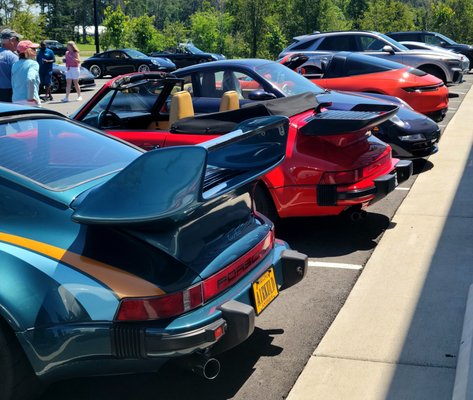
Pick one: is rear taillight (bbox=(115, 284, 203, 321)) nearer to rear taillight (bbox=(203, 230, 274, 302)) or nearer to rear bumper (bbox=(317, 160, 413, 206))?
rear taillight (bbox=(203, 230, 274, 302))

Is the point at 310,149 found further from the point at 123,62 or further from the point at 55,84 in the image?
the point at 123,62

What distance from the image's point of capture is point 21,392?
321 centimetres

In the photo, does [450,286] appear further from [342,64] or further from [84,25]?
[84,25]

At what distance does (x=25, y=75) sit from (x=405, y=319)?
635 cm

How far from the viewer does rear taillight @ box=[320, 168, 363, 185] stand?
222 inches

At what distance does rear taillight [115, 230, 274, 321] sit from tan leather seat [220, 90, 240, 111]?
3682mm

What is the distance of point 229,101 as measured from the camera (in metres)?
6.96

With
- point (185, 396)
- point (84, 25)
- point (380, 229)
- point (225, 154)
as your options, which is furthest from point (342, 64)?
point (84, 25)

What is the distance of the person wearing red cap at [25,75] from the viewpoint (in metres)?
8.73

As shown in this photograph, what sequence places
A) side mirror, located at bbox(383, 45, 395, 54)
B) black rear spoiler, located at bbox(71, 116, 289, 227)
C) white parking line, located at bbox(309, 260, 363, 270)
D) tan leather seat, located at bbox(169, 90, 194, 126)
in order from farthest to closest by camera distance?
side mirror, located at bbox(383, 45, 395, 54)
tan leather seat, located at bbox(169, 90, 194, 126)
white parking line, located at bbox(309, 260, 363, 270)
black rear spoiler, located at bbox(71, 116, 289, 227)

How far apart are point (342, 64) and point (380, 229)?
494 cm

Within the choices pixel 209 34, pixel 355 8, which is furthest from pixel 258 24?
pixel 355 8

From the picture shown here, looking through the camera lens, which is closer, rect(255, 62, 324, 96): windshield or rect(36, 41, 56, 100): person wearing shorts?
rect(255, 62, 324, 96): windshield

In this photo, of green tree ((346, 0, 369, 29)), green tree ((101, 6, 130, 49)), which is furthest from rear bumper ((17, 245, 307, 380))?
green tree ((346, 0, 369, 29))
